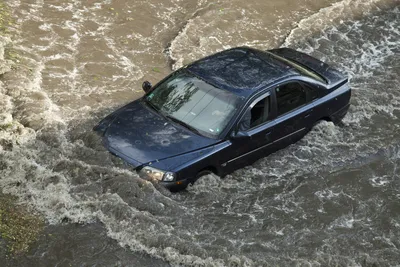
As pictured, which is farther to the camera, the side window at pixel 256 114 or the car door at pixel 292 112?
the car door at pixel 292 112

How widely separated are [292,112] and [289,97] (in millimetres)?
255

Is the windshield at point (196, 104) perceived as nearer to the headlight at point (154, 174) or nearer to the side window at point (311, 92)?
the headlight at point (154, 174)

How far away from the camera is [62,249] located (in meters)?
7.07

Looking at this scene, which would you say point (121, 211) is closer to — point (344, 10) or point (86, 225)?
point (86, 225)

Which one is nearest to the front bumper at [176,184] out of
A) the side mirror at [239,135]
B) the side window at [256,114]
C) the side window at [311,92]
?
the side mirror at [239,135]

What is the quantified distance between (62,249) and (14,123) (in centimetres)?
310

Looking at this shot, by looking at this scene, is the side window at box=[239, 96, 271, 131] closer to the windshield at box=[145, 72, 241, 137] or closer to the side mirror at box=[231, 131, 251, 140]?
the side mirror at box=[231, 131, 251, 140]

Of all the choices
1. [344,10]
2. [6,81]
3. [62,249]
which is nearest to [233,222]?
[62,249]

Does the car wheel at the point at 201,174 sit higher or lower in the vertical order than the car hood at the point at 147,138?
lower

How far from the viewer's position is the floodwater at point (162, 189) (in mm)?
7410

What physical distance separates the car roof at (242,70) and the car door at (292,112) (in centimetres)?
23

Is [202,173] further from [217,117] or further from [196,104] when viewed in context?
[196,104]

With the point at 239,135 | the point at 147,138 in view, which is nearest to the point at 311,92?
the point at 239,135

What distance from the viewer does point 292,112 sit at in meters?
9.29
